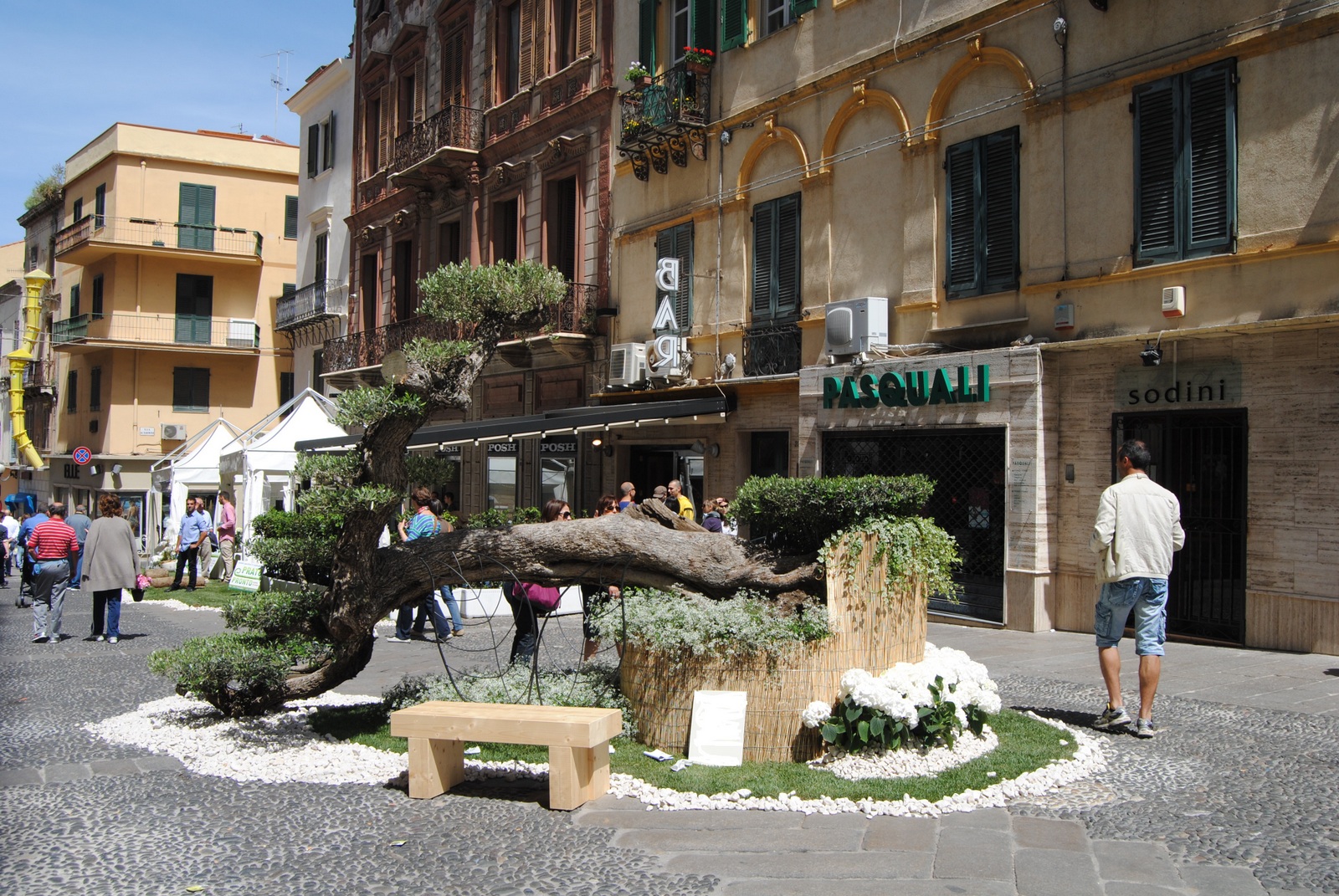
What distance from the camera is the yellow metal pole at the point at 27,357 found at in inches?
1540

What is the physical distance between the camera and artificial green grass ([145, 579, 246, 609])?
17.8m

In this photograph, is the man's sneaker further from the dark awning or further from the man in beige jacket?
the dark awning

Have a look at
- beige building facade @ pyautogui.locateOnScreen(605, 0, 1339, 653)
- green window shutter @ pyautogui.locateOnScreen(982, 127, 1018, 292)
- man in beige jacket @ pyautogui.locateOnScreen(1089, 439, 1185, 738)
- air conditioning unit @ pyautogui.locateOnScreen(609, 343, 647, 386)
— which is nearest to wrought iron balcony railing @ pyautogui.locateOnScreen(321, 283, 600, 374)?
air conditioning unit @ pyautogui.locateOnScreen(609, 343, 647, 386)

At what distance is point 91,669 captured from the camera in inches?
436

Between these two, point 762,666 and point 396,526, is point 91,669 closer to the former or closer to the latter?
point 396,526

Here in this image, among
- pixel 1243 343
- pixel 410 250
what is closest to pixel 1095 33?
pixel 1243 343

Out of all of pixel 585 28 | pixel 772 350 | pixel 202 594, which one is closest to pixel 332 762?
pixel 772 350

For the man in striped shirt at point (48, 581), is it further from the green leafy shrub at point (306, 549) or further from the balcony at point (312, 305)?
the balcony at point (312, 305)

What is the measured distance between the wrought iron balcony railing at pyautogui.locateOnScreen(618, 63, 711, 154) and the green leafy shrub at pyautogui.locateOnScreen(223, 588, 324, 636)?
11.6 metres

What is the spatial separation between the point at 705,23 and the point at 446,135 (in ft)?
28.5

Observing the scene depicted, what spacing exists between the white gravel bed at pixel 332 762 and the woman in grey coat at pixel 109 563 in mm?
4511

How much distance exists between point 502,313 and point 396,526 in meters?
5.05

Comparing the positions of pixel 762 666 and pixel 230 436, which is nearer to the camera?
pixel 762 666

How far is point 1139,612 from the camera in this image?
7.03 m
